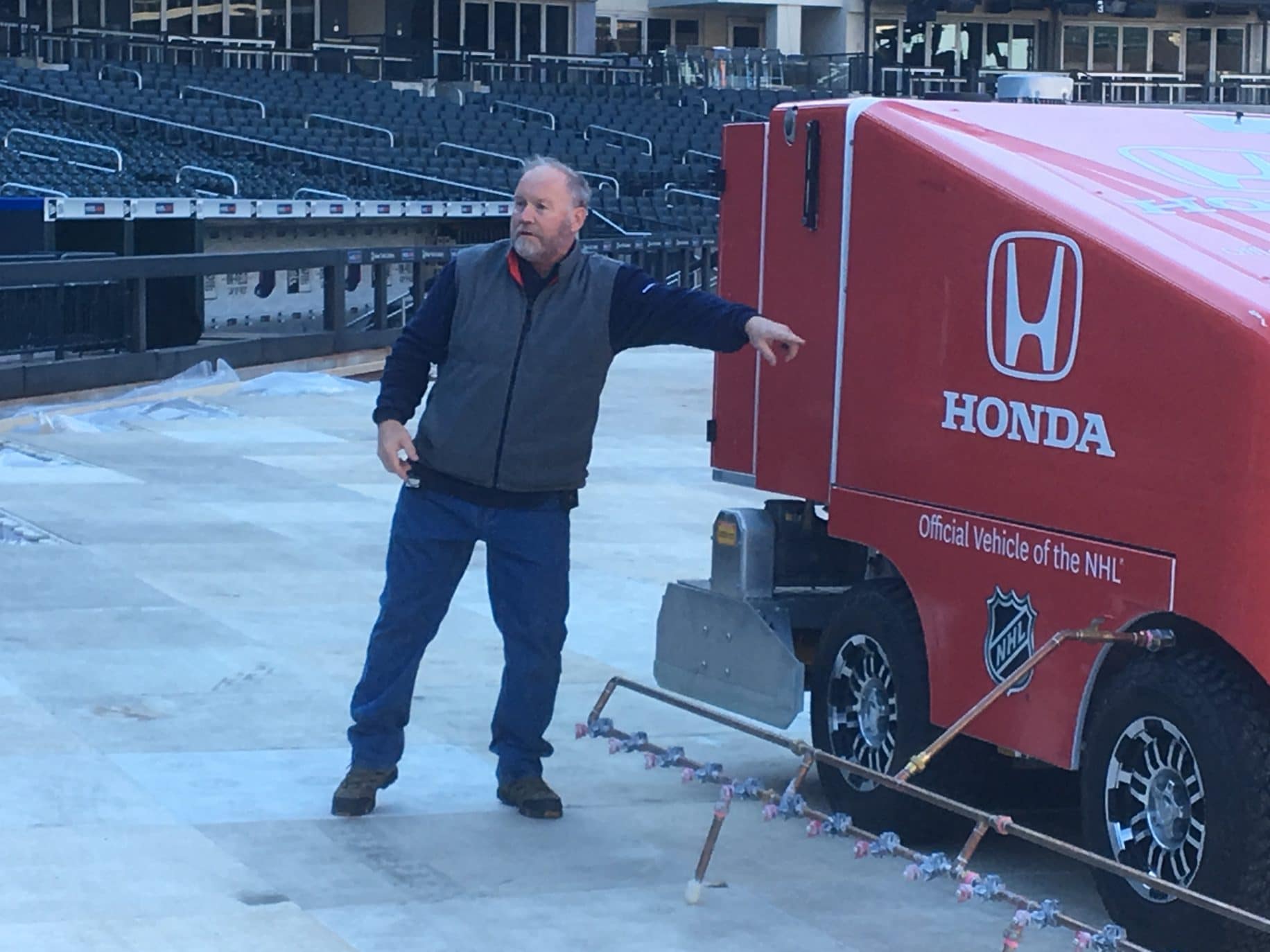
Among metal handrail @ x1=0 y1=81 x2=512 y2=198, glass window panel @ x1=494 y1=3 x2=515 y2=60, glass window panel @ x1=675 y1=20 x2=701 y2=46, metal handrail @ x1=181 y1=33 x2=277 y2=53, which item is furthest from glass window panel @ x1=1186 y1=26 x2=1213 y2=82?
metal handrail @ x1=0 y1=81 x2=512 y2=198

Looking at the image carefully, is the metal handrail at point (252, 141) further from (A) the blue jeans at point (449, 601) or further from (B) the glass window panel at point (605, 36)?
(B) the glass window panel at point (605, 36)

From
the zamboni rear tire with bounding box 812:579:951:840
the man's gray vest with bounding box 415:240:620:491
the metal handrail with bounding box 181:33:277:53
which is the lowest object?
the zamboni rear tire with bounding box 812:579:951:840

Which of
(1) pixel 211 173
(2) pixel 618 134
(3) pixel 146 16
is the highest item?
(3) pixel 146 16

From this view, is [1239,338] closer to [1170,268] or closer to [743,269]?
[1170,268]

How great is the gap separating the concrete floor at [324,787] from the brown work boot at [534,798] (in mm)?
44

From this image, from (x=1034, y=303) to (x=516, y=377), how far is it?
145 centimetres

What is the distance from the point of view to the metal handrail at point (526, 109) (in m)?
41.2

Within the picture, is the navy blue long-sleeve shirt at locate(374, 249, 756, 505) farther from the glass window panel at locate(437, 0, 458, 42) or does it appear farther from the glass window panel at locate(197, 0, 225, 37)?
the glass window panel at locate(437, 0, 458, 42)

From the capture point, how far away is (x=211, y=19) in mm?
48031

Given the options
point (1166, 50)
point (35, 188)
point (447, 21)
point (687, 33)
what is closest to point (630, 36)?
point (687, 33)

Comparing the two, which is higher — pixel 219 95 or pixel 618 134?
pixel 219 95

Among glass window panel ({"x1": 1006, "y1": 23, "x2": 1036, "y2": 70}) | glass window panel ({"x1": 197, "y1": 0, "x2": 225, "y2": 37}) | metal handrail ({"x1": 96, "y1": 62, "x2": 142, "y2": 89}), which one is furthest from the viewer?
glass window panel ({"x1": 1006, "y1": 23, "x2": 1036, "y2": 70})

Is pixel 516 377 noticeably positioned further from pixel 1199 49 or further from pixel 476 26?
pixel 1199 49

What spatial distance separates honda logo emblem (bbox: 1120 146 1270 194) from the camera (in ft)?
17.2
